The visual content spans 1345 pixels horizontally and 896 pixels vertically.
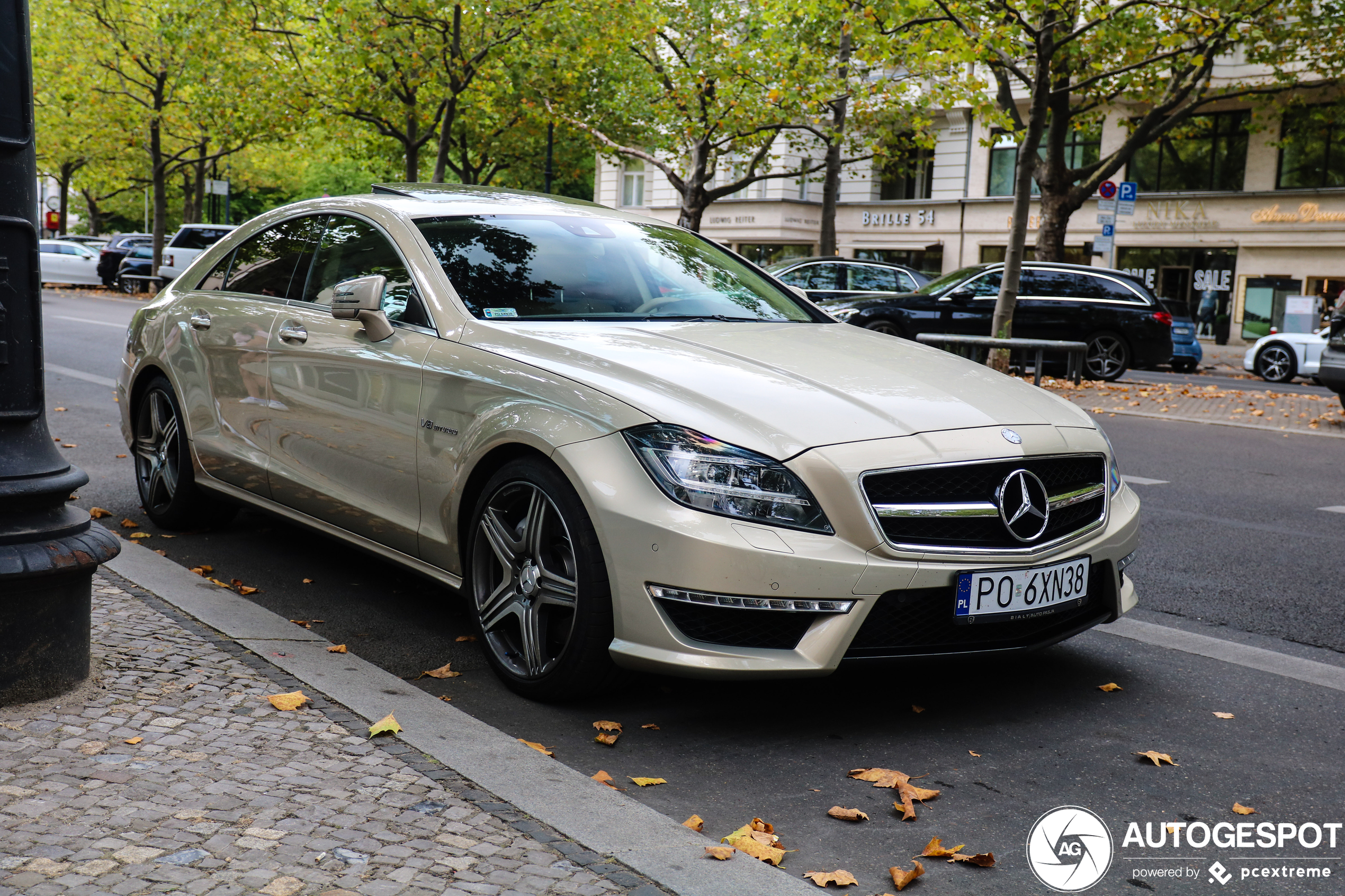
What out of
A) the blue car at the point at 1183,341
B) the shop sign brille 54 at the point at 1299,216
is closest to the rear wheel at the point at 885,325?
the blue car at the point at 1183,341

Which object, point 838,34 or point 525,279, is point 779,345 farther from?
point 838,34

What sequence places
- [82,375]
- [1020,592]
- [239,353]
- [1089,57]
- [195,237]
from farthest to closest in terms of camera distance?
[195,237] < [1089,57] < [82,375] < [239,353] < [1020,592]

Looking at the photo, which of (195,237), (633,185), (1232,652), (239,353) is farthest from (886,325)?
(633,185)

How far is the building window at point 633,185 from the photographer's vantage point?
48469 millimetres

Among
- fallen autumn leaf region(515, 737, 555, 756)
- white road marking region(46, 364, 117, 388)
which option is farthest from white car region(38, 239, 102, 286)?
fallen autumn leaf region(515, 737, 555, 756)

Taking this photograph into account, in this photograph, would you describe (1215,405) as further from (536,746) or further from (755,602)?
(536,746)

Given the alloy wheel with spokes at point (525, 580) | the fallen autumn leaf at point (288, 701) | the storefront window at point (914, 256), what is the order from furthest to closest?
the storefront window at point (914, 256)
the alloy wheel with spokes at point (525, 580)
the fallen autumn leaf at point (288, 701)

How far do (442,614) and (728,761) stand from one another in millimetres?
1799

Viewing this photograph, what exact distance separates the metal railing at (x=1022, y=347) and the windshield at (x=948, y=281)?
2255mm

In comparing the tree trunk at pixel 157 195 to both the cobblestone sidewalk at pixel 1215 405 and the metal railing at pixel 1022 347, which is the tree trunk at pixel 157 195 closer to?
the metal railing at pixel 1022 347

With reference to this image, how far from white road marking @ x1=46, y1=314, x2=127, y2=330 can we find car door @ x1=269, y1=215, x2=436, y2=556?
55.4 feet

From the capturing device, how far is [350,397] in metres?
4.73

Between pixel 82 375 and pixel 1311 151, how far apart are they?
29.1 metres

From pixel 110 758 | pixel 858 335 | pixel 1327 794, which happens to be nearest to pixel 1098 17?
pixel 858 335
